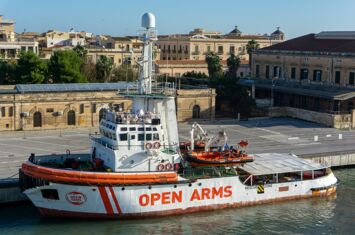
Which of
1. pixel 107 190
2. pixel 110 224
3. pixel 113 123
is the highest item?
pixel 113 123

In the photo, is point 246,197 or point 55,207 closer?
point 55,207

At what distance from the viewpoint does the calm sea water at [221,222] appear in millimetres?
32375

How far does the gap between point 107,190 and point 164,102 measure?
7.18 m

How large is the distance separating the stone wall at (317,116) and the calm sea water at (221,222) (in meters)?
28.4

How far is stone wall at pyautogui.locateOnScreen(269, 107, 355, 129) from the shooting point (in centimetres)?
6512

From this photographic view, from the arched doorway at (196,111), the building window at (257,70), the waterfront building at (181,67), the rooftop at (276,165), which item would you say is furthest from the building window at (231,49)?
the rooftop at (276,165)

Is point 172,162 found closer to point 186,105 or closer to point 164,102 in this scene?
point 164,102

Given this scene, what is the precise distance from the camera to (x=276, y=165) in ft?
131

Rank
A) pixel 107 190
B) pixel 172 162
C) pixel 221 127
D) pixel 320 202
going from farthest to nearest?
pixel 221 127 < pixel 320 202 < pixel 172 162 < pixel 107 190

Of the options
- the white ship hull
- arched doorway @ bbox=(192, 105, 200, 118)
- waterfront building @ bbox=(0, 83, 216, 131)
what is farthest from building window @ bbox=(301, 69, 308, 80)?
the white ship hull

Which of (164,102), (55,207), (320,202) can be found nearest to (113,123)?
(164,102)

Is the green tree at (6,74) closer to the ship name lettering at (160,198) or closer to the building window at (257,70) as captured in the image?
the building window at (257,70)

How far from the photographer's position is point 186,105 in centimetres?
6712

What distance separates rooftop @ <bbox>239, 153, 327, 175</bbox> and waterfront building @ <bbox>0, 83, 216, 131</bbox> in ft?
66.0
